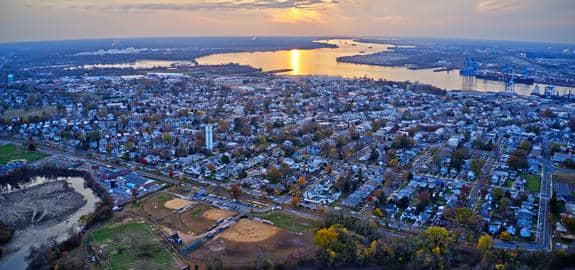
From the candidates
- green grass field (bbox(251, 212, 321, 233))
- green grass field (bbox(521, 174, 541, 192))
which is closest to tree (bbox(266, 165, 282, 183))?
green grass field (bbox(251, 212, 321, 233))

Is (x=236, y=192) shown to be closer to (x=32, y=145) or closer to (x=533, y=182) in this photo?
(x=533, y=182)

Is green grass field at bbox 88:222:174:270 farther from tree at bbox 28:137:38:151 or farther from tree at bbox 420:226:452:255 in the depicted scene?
tree at bbox 28:137:38:151

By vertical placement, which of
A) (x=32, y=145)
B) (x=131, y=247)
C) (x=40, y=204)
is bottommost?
(x=131, y=247)

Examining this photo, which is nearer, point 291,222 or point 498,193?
point 291,222

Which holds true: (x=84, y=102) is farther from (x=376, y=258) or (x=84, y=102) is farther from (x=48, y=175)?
(x=376, y=258)

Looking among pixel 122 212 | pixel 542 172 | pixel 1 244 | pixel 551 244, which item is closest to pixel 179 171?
pixel 122 212

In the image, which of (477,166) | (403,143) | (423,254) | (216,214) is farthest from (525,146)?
(216,214)
